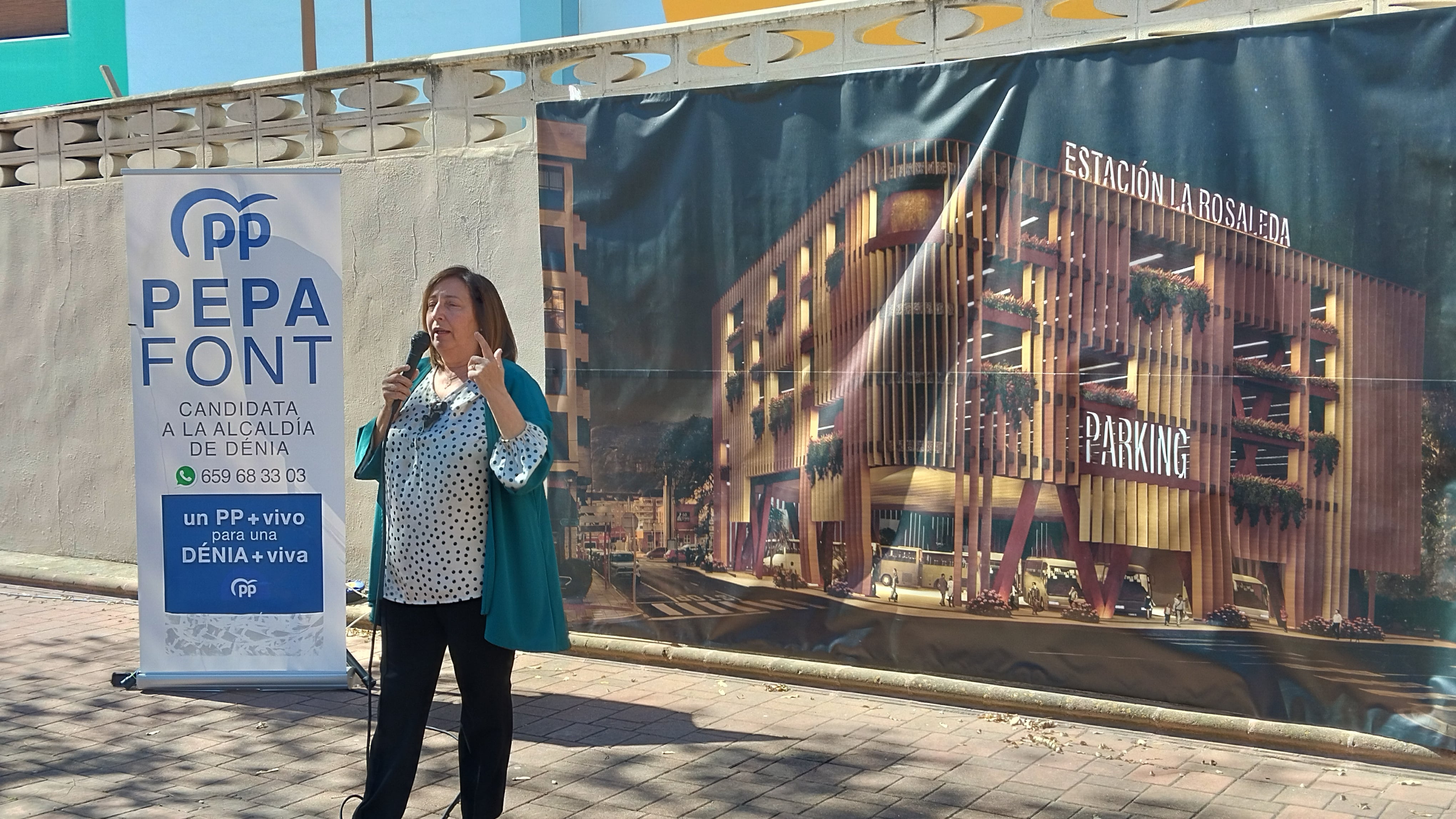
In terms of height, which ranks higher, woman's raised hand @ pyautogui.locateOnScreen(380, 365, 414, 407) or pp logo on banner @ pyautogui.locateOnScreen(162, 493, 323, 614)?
woman's raised hand @ pyautogui.locateOnScreen(380, 365, 414, 407)

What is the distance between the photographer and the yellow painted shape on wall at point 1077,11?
5.21 metres

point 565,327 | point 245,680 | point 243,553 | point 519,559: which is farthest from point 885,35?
point 245,680

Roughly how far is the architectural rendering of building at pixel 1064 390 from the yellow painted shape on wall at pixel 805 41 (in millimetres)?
639

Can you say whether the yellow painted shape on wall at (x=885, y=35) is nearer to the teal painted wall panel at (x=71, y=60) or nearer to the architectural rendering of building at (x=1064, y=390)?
the architectural rendering of building at (x=1064, y=390)

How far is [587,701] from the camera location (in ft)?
18.7

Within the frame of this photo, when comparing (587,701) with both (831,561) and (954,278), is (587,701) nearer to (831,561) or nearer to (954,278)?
(831,561)

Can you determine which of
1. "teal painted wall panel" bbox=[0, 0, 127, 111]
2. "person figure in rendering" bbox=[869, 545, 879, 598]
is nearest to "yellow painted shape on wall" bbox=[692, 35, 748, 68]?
"person figure in rendering" bbox=[869, 545, 879, 598]

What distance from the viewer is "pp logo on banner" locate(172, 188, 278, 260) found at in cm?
568

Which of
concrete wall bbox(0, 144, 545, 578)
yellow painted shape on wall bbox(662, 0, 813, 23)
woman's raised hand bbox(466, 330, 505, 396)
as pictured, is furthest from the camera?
yellow painted shape on wall bbox(662, 0, 813, 23)

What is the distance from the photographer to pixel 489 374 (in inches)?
139

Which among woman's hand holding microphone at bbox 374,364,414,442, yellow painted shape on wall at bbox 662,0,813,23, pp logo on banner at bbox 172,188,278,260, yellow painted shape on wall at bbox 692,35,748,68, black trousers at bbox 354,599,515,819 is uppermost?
yellow painted shape on wall at bbox 662,0,813,23

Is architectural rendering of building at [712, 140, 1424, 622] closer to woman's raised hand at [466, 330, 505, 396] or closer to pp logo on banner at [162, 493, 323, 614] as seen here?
pp logo on banner at [162, 493, 323, 614]

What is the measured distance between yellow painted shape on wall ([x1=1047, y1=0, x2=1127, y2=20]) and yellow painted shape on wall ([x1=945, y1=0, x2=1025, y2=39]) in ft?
0.61

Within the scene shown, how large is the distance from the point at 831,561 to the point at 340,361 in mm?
2426
